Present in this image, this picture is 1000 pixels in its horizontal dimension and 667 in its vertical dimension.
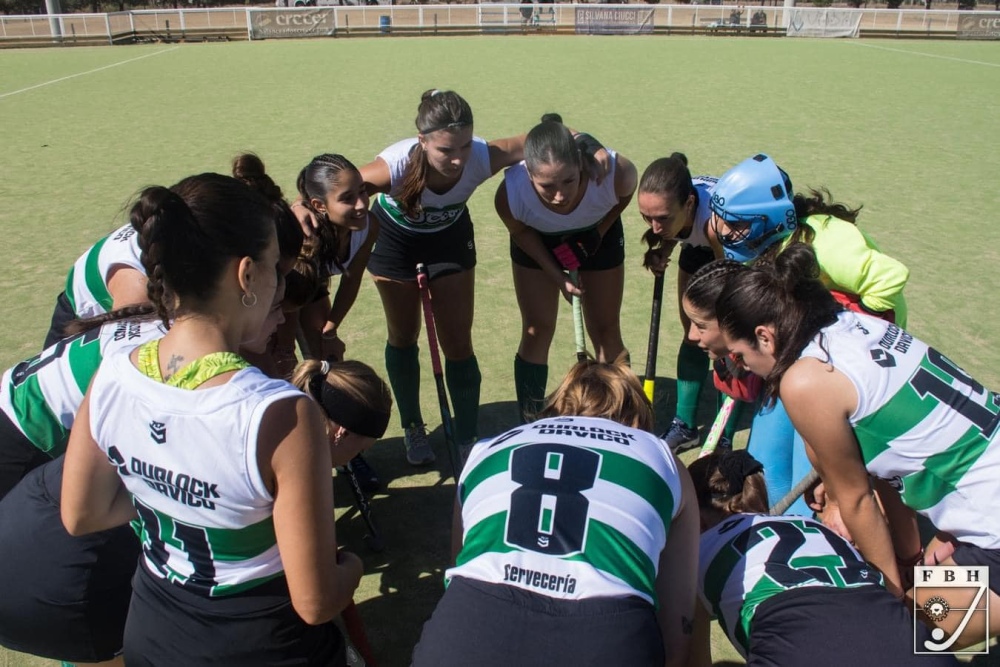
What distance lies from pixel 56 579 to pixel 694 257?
3.35 metres

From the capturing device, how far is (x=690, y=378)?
435cm

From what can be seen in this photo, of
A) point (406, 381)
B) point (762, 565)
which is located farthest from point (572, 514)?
point (406, 381)

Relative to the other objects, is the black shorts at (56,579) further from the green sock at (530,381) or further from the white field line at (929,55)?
the white field line at (929,55)

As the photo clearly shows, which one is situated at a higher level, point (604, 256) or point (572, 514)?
point (572, 514)

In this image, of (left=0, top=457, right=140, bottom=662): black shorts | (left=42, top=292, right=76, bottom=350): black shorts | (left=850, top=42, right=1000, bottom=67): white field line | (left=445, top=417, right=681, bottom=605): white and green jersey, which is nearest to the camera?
(left=445, top=417, right=681, bottom=605): white and green jersey

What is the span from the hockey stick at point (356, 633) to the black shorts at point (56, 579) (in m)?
0.70

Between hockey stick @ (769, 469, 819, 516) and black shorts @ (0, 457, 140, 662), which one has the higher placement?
black shorts @ (0, 457, 140, 662)

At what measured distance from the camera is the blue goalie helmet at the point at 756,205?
329 centimetres

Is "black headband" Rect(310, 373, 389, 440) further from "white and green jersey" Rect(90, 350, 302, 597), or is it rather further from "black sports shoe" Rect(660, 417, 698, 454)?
"black sports shoe" Rect(660, 417, 698, 454)

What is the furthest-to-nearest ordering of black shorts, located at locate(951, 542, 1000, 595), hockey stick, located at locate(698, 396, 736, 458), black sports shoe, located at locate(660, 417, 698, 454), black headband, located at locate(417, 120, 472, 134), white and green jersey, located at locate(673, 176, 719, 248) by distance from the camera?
1. black sports shoe, located at locate(660, 417, 698, 454)
2. white and green jersey, located at locate(673, 176, 719, 248)
3. black headband, located at locate(417, 120, 472, 134)
4. hockey stick, located at locate(698, 396, 736, 458)
5. black shorts, located at locate(951, 542, 1000, 595)

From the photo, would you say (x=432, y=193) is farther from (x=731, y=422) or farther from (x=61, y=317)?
(x=731, y=422)

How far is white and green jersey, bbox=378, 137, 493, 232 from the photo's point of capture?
13.1 feet

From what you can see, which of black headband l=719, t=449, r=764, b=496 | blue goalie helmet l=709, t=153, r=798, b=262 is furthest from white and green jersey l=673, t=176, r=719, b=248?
black headband l=719, t=449, r=764, b=496

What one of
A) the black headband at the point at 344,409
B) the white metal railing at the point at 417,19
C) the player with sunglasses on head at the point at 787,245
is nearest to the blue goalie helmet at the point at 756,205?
the player with sunglasses on head at the point at 787,245
